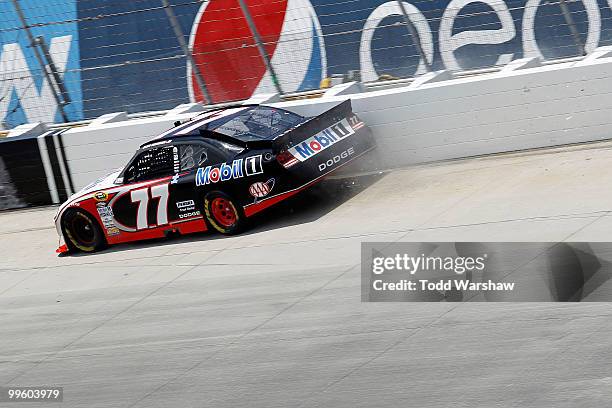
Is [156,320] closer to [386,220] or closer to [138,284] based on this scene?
[138,284]

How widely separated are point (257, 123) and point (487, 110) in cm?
302

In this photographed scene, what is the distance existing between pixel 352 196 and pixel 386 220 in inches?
60.0

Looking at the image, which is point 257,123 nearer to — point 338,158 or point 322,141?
point 322,141

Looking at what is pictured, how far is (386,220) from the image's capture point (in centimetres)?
1093

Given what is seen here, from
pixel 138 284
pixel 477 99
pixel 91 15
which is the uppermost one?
pixel 91 15

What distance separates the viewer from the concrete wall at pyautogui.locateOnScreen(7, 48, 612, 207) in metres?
12.4

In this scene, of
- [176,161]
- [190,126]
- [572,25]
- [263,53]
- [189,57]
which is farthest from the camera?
[189,57]

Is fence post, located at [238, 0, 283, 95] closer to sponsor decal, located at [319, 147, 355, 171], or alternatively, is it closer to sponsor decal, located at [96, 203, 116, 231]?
sponsor decal, located at [319, 147, 355, 171]

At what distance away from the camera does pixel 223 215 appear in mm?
11922

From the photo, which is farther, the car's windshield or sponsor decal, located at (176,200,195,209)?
sponsor decal, located at (176,200,195,209)

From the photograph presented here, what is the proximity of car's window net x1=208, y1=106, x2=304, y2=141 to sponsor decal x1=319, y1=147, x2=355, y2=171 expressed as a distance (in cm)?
69

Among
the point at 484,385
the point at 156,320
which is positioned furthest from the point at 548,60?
the point at 484,385

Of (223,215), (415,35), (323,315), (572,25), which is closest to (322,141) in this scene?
(223,215)

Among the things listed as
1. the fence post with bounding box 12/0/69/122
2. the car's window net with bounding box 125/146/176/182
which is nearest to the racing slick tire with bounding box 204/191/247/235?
the car's window net with bounding box 125/146/176/182
